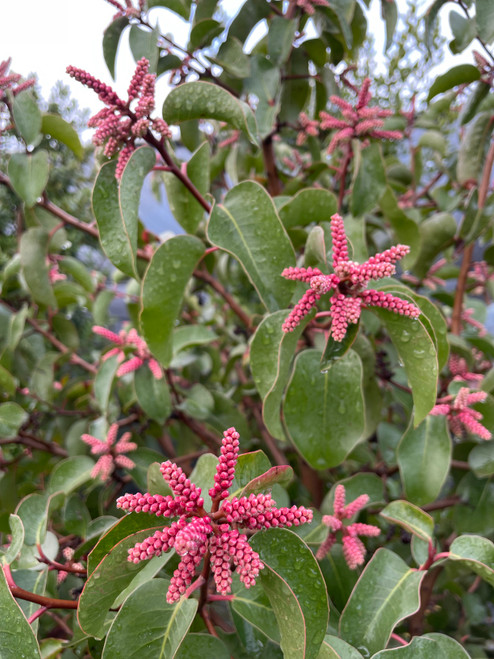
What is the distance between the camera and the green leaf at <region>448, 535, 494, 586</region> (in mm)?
482

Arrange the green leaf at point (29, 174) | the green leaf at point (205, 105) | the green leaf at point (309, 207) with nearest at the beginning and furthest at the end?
the green leaf at point (205, 105)
the green leaf at point (309, 207)
the green leaf at point (29, 174)

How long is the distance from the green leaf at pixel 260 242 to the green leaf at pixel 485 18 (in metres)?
0.36

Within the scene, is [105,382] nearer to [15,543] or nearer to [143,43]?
[15,543]

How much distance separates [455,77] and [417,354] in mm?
502

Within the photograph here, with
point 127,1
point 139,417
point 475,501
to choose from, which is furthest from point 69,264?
point 475,501

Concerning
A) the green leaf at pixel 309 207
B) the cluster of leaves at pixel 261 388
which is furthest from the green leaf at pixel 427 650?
the green leaf at pixel 309 207

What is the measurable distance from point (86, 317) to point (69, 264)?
0.95m

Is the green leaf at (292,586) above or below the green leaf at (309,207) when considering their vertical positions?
below

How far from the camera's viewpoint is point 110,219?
0.54 meters

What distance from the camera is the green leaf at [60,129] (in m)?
0.80

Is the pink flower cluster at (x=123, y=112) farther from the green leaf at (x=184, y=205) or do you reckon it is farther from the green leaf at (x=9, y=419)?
the green leaf at (x=9, y=419)

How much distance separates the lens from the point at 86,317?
202 cm

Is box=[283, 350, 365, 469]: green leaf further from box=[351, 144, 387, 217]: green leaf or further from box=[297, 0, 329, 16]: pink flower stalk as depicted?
box=[297, 0, 329, 16]: pink flower stalk

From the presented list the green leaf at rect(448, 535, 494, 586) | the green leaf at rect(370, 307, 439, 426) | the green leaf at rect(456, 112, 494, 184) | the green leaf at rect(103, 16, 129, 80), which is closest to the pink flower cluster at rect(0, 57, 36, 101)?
the green leaf at rect(103, 16, 129, 80)
